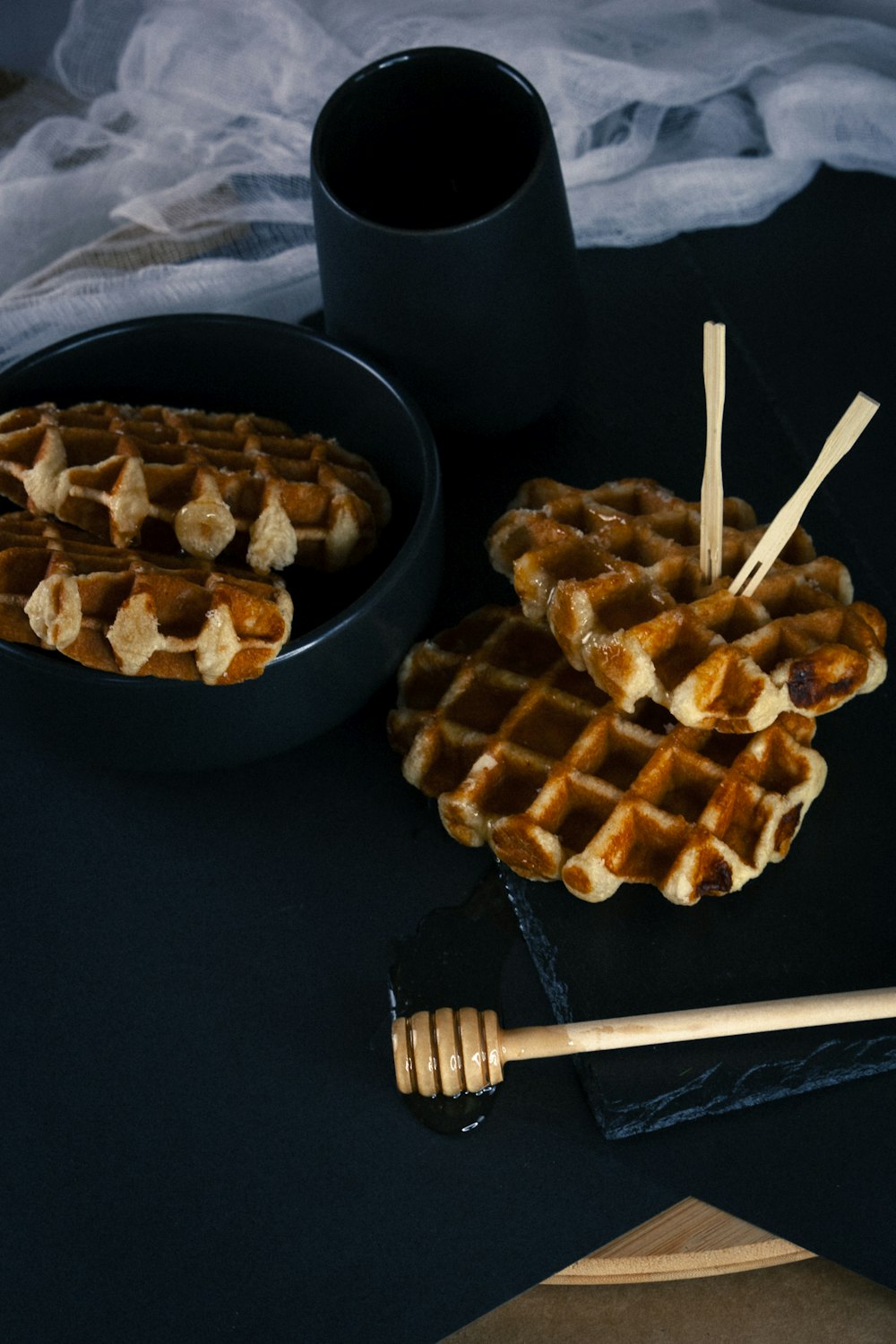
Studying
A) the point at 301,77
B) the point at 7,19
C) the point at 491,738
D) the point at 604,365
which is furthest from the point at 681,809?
the point at 7,19

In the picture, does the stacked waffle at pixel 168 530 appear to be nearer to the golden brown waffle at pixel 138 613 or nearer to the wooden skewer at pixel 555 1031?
the golden brown waffle at pixel 138 613

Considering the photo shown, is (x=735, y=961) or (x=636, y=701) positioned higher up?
(x=636, y=701)

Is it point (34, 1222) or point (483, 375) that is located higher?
point (483, 375)

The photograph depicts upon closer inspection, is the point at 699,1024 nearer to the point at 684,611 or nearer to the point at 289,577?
the point at 684,611

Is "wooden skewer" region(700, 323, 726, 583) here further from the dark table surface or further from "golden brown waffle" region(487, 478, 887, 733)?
the dark table surface

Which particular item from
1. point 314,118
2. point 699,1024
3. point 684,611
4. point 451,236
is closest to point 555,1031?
point 699,1024

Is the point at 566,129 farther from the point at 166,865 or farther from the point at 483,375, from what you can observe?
the point at 166,865
